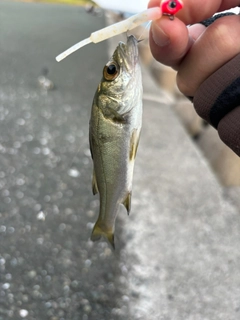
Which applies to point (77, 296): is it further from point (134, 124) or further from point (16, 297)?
point (134, 124)

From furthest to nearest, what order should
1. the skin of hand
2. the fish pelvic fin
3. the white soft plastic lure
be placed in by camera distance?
1. the fish pelvic fin
2. the skin of hand
3. the white soft plastic lure

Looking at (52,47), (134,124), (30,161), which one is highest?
(134,124)

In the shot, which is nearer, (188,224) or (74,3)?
(188,224)

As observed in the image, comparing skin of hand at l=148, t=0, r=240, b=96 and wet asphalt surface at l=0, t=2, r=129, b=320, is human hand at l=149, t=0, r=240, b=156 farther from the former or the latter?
wet asphalt surface at l=0, t=2, r=129, b=320

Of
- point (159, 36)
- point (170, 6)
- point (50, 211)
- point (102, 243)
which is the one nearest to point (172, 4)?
point (170, 6)

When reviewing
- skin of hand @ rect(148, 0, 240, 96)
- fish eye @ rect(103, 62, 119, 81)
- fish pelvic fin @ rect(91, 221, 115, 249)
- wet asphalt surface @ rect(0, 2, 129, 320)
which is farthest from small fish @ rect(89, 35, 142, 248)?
wet asphalt surface @ rect(0, 2, 129, 320)

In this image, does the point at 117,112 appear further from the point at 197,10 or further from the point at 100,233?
the point at 100,233

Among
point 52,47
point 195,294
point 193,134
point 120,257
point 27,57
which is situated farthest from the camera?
point 52,47

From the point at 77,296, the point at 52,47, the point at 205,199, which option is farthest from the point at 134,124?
A: the point at 52,47
